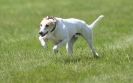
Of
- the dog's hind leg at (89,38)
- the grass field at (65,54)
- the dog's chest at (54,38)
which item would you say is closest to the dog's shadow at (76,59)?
the grass field at (65,54)

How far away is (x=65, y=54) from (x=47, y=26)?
1.85m

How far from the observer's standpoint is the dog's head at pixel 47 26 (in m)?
12.4

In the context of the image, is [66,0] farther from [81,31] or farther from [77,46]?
[81,31]

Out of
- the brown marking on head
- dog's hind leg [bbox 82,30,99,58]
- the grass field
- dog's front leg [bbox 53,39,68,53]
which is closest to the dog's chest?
dog's front leg [bbox 53,39,68,53]

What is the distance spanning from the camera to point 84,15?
95.0ft

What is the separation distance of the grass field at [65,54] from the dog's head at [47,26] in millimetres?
680

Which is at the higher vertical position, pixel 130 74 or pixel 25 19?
pixel 25 19

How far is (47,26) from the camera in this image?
12.5m

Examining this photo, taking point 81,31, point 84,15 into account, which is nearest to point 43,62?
point 81,31

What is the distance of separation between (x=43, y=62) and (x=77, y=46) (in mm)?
4078

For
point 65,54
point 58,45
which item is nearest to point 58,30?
point 58,45

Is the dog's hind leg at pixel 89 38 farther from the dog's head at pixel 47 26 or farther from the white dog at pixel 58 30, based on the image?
the dog's head at pixel 47 26

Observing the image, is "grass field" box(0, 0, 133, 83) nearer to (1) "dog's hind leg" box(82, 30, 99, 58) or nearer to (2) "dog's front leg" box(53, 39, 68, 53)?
(1) "dog's hind leg" box(82, 30, 99, 58)

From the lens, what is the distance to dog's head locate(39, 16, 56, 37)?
12.4 metres
